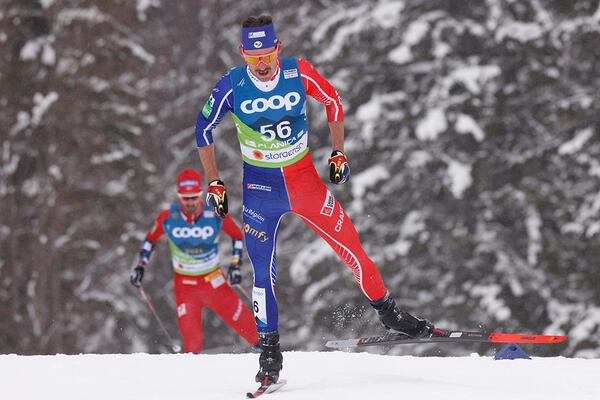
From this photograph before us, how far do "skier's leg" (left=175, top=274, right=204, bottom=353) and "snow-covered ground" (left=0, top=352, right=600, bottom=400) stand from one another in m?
1.69

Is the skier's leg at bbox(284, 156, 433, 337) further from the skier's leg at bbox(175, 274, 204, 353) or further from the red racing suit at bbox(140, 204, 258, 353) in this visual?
the skier's leg at bbox(175, 274, 204, 353)

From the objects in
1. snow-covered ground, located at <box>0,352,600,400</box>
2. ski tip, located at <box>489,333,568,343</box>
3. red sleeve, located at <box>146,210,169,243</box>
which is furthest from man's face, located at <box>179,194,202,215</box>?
ski tip, located at <box>489,333,568,343</box>

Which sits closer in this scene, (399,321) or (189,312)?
(399,321)

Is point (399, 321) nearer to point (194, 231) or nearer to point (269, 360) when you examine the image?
point (269, 360)

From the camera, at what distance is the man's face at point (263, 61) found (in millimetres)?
5531

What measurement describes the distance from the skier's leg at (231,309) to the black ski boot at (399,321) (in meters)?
3.52

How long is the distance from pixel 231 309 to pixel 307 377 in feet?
10.2

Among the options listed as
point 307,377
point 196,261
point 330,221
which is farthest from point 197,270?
point 330,221

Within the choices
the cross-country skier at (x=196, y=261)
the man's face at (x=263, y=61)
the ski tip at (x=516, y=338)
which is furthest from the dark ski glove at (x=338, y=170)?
the cross-country skier at (x=196, y=261)

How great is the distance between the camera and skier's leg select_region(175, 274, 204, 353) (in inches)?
377

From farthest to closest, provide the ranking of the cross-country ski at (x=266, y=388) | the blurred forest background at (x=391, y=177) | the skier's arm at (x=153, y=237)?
the blurred forest background at (x=391, y=177), the skier's arm at (x=153, y=237), the cross-country ski at (x=266, y=388)

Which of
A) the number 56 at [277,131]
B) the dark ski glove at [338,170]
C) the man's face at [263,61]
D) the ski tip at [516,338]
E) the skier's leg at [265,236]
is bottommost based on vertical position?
the ski tip at [516,338]

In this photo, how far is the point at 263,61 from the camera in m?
5.54

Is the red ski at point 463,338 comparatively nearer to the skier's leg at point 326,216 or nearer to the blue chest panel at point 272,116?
the skier's leg at point 326,216
